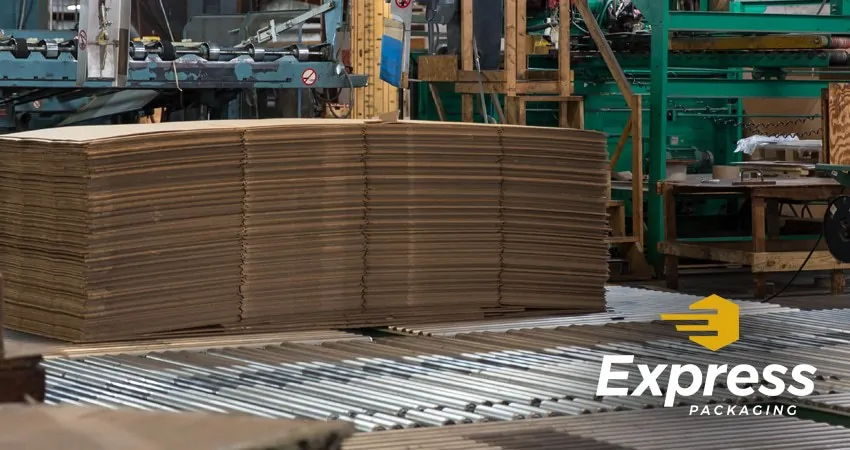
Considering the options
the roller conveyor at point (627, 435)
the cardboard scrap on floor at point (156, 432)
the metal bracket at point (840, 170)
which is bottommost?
the roller conveyor at point (627, 435)

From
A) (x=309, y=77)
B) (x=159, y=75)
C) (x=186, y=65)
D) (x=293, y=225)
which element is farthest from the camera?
(x=309, y=77)

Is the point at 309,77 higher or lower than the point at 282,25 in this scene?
lower

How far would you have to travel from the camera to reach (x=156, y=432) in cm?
285

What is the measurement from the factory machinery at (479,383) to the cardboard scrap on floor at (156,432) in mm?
2450

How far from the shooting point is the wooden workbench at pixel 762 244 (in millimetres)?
11289

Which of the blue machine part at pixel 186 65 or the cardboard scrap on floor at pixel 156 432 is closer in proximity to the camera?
the cardboard scrap on floor at pixel 156 432

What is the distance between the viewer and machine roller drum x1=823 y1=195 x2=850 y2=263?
31.1 feet

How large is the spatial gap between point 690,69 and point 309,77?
4844 mm

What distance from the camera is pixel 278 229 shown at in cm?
813

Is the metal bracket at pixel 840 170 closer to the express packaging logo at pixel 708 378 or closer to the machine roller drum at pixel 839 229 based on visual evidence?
the machine roller drum at pixel 839 229

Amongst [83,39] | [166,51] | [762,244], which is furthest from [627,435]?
[166,51]

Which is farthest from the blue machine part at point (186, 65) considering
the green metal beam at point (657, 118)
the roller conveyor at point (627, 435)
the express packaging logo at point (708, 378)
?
the roller conveyor at point (627, 435)

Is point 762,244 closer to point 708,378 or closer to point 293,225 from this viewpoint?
point 708,378

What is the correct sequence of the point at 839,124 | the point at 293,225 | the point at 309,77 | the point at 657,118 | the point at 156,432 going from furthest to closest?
the point at 309,77 < the point at 657,118 < the point at 839,124 < the point at 293,225 < the point at 156,432
